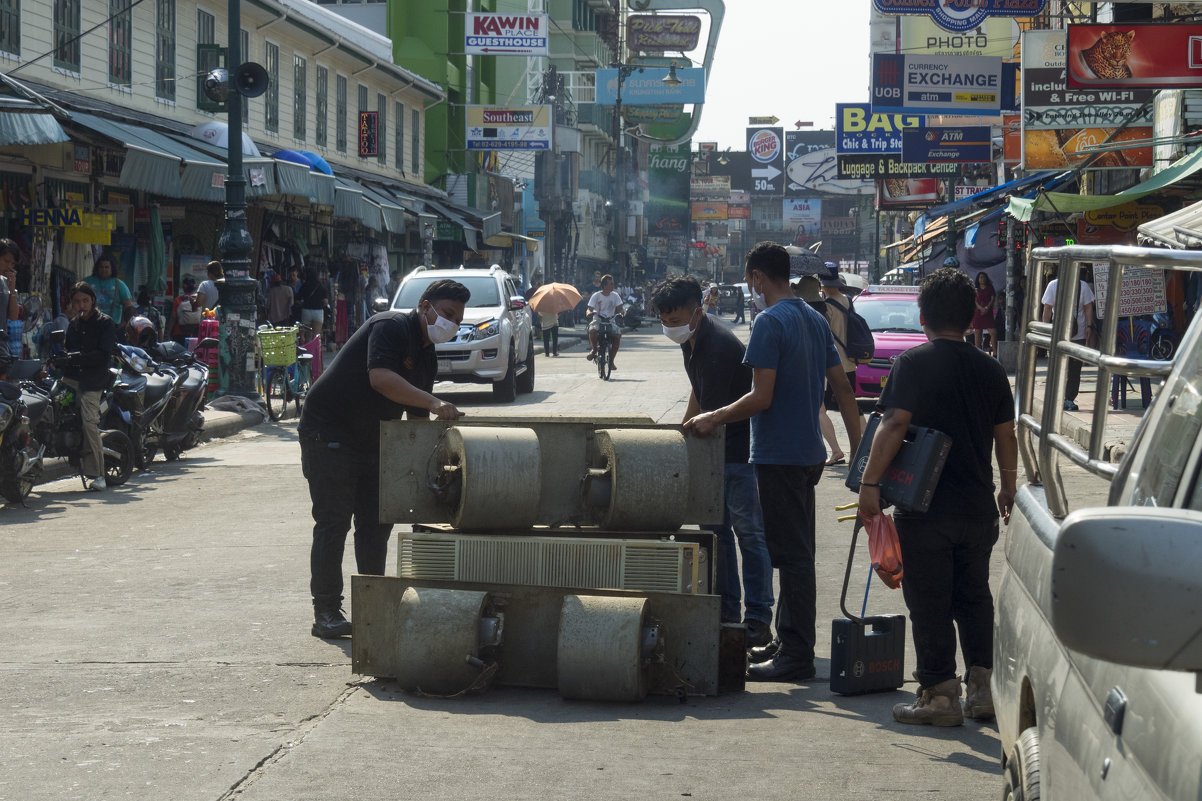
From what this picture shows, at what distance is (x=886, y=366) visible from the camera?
1769cm

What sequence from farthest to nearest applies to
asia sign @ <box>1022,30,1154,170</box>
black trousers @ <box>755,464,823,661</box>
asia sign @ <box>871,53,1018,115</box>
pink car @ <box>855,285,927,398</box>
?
asia sign @ <box>871,53,1018,115</box> → asia sign @ <box>1022,30,1154,170</box> → pink car @ <box>855,285,927,398</box> → black trousers @ <box>755,464,823,661</box>

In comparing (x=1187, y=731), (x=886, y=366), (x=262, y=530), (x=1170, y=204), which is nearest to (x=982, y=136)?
(x=1170, y=204)

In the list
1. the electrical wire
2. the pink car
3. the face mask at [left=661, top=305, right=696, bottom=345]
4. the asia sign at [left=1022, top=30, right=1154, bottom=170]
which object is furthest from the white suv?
the face mask at [left=661, top=305, right=696, bottom=345]

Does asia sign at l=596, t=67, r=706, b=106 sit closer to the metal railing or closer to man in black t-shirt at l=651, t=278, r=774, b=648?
man in black t-shirt at l=651, t=278, r=774, b=648

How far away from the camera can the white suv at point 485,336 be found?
20469 millimetres

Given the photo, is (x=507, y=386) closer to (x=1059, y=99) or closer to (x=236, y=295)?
(x=236, y=295)

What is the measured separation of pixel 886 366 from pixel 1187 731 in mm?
15890

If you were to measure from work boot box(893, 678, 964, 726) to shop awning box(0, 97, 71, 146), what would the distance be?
10.7 meters

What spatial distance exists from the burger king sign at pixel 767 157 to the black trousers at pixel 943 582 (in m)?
138

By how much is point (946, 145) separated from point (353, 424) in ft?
80.0

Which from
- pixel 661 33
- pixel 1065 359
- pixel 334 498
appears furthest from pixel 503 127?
pixel 1065 359

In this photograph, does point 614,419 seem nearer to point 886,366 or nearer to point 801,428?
point 801,428

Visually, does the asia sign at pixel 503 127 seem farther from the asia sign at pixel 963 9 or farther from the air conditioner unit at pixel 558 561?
the air conditioner unit at pixel 558 561

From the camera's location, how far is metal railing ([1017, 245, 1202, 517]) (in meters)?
2.80
